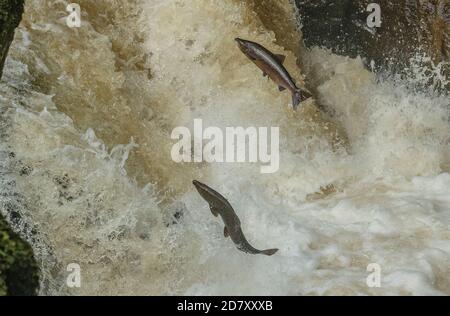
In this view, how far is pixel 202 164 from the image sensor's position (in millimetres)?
6504

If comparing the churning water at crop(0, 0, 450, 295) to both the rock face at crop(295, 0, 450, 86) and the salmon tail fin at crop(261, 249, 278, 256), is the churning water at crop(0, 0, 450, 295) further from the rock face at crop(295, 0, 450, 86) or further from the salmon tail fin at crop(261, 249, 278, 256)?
the rock face at crop(295, 0, 450, 86)

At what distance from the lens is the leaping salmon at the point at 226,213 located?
4684 millimetres

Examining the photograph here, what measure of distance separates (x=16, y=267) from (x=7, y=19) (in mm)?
1625

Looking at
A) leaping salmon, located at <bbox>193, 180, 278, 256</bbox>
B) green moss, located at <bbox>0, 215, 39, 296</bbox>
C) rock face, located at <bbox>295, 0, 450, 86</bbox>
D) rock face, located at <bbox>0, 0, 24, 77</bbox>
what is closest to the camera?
green moss, located at <bbox>0, 215, 39, 296</bbox>

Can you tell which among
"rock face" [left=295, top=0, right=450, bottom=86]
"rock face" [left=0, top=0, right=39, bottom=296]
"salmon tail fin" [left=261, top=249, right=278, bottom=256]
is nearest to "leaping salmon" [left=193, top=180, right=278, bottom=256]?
"salmon tail fin" [left=261, top=249, right=278, bottom=256]

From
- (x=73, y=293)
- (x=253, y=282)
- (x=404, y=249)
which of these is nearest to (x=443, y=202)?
(x=404, y=249)

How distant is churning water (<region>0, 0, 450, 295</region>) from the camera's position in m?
5.06

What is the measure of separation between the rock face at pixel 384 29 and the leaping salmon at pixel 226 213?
9.81 feet

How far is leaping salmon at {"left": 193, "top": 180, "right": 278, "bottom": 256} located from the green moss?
1.05 m

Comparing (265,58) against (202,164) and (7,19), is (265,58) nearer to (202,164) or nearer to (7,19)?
(202,164)

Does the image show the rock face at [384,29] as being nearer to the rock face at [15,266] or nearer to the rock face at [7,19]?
the rock face at [7,19]

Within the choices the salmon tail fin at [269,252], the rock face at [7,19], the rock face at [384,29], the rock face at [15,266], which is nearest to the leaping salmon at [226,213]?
the salmon tail fin at [269,252]

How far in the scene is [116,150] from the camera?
5.93 metres

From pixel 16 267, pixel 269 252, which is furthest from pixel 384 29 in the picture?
pixel 16 267
